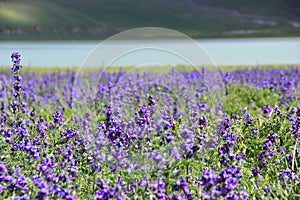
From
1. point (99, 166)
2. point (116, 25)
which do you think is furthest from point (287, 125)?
point (116, 25)

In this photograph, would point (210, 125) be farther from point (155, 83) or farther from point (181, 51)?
point (155, 83)

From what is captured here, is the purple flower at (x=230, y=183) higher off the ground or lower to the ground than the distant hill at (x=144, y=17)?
lower

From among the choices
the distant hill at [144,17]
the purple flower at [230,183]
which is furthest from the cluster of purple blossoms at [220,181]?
the distant hill at [144,17]

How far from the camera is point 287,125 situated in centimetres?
480

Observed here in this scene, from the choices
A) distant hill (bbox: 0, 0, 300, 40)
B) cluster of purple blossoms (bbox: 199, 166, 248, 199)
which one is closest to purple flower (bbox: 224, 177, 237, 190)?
cluster of purple blossoms (bbox: 199, 166, 248, 199)

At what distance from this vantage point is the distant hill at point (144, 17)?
179 ft

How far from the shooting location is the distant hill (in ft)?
179

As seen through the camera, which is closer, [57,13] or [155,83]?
[155,83]

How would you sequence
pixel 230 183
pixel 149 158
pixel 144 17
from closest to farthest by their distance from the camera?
1. pixel 230 183
2. pixel 149 158
3. pixel 144 17

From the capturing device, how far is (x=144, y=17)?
205 ft

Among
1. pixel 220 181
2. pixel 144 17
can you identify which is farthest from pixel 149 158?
pixel 144 17

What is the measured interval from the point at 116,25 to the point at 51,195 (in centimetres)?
5676

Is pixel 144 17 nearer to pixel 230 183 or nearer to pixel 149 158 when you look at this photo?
pixel 149 158

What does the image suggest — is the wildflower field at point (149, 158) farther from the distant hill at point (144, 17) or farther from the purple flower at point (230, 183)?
the distant hill at point (144, 17)
